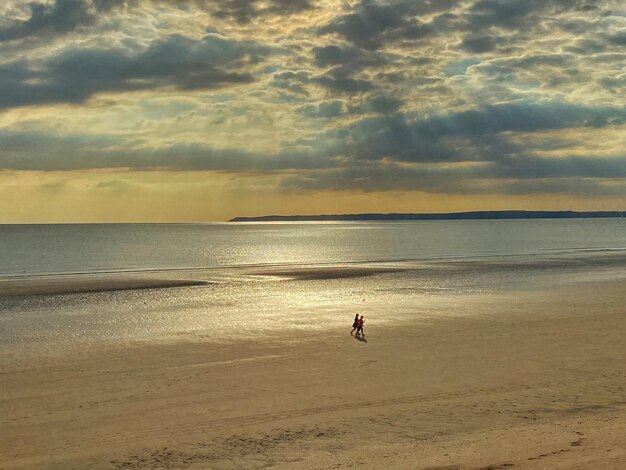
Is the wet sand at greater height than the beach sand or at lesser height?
greater

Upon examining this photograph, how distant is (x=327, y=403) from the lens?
17141 mm

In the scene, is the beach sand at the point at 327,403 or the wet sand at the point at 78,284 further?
the wet sand at the point at 78,284

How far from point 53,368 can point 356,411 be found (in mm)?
11619

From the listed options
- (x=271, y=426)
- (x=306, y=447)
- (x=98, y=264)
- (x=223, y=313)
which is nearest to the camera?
(x=306, y=447)

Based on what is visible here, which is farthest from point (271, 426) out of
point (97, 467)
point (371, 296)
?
point (371, 296)

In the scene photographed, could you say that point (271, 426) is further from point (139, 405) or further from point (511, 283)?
point (511, 283)

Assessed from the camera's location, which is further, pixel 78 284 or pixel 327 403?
pixel 78 284

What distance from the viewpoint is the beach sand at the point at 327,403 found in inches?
520

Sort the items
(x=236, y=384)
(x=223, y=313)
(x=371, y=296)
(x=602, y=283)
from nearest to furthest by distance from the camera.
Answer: (x=236, y=384) < (x=223, y=313) < (x=371, y=296) < (x=602, y=283)

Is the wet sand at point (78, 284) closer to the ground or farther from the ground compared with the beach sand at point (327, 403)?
farther from the ground

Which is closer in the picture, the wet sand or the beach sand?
the beach sand

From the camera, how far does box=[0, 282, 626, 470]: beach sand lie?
13.2m

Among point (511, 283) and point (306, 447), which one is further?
point (511, 283)

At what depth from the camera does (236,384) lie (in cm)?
1941
